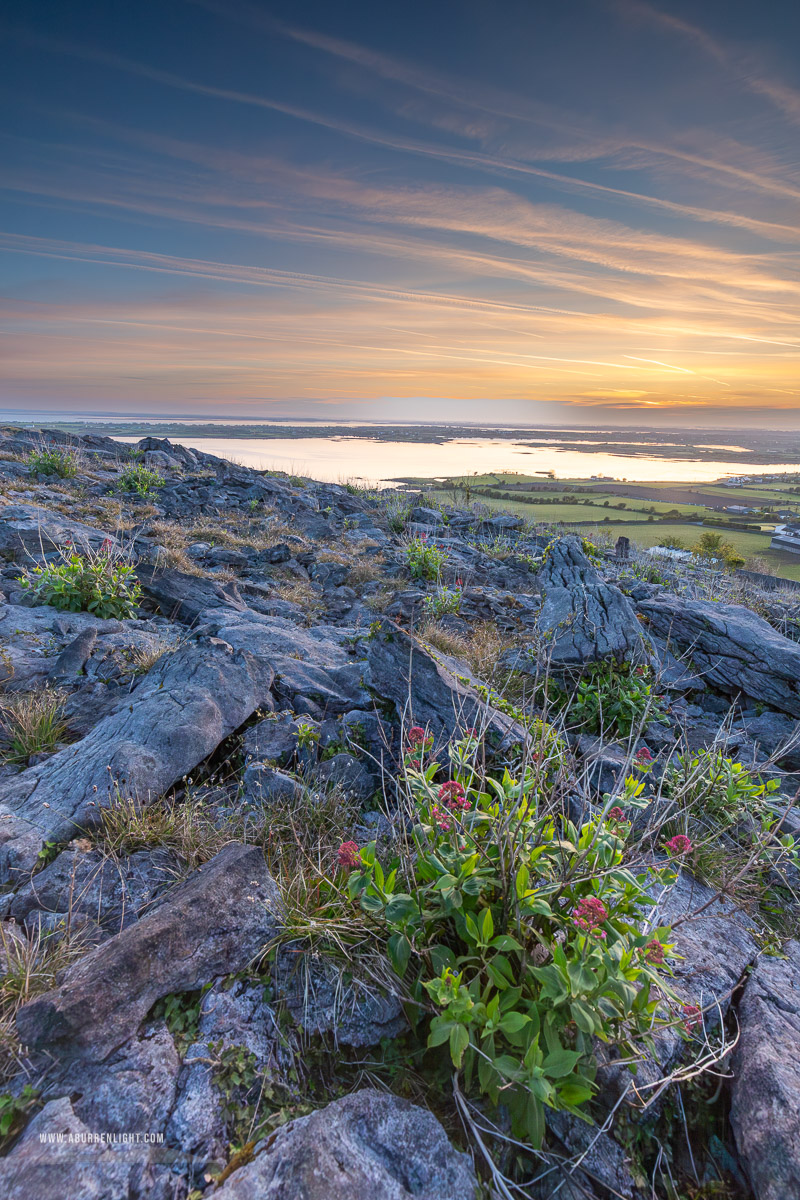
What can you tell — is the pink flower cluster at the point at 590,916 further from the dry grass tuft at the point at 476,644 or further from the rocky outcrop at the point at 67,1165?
the dry grass tuft at the point at 476,644

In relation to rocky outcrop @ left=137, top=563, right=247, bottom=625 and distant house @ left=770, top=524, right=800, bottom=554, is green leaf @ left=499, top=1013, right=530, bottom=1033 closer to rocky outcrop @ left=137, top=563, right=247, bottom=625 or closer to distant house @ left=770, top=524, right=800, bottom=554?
rocky outcrop @ left=137, top=563, right=247, bottom=625

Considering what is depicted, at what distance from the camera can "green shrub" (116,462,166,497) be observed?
15.2m

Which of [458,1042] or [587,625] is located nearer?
[458,1042]

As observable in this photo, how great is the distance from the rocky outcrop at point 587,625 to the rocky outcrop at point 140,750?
2736 mm

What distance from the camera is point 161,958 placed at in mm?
2156

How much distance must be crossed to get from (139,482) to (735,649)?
50.6ft

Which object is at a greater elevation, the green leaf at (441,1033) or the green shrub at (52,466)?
the green shrub at (52,466)

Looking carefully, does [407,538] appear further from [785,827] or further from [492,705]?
[785,827]

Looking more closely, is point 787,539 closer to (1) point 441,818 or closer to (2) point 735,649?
(2) point 735,649

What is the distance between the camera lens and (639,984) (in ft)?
6.10

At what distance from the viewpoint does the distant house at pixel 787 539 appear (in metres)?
17.4

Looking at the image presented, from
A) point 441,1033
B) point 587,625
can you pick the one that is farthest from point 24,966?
point 587,625

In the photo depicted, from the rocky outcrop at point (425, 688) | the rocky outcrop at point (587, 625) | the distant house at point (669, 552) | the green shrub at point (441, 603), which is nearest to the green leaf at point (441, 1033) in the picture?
the rocky outcrop at point (425, 688)

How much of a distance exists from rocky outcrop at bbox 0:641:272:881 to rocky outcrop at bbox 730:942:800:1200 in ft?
10.8
